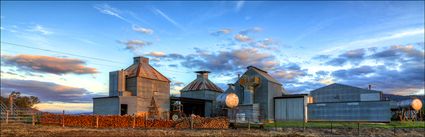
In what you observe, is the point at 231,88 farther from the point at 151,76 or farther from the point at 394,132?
the point at 394,132

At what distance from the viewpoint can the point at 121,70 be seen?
70.1m

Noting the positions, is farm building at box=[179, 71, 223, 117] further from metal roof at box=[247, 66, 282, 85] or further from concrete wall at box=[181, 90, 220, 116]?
metal roof at box=[247, 66, 282, 85]

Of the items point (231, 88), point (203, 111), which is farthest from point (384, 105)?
point (203, 111)

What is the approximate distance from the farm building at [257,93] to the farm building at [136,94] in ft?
43.9

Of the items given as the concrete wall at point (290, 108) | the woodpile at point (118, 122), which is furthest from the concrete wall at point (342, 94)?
the woodpile at point (118, 122)

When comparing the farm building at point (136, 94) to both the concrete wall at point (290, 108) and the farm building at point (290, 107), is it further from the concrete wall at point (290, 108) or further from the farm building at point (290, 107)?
the concrete wall at point (290, 108)

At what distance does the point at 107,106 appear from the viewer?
221 feet

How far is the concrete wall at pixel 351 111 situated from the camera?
2650 inches

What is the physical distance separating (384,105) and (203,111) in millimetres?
35401

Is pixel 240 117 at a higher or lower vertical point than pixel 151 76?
lower

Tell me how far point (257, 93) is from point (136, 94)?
2117cm

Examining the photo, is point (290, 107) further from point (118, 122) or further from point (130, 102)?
point (118, 122)

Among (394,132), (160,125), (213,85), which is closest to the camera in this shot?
(394,132)

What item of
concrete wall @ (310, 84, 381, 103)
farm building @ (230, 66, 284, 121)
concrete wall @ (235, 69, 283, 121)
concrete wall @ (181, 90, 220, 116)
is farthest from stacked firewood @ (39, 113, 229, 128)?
concrete wall @ (310, 84, 381, 103)
